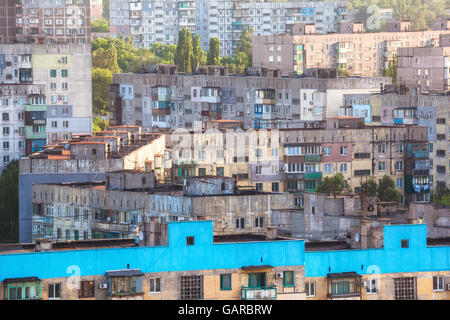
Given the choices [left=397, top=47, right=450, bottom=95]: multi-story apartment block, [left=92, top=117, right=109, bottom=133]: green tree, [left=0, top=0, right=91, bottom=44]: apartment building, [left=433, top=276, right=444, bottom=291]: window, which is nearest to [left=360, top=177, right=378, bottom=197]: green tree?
[left=433, top=276, right=444, bottom=291]: window

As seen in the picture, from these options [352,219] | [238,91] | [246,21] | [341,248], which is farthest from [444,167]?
[246,21]

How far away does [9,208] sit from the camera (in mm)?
38375

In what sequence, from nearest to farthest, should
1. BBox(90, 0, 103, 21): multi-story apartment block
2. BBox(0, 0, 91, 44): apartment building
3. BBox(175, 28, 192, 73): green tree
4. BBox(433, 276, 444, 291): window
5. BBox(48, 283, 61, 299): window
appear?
BBox(48, 283, 61, 299): window, BBox(433, 276, 444, 291): window, BBox(175, 28, 192, 73): green tree, BBox(0, 0, 91, 44): apartment building, BBox(90, 0, 103, 21): multi-story apartment block

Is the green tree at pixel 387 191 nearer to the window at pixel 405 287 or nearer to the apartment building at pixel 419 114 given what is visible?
the apartment building at pixel 419 114

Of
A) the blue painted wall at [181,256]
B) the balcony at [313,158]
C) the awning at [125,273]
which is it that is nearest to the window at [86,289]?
the blue painted wall at [181,256]

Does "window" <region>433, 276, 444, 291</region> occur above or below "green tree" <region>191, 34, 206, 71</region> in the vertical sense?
below

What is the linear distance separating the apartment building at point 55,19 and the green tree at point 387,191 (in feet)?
143

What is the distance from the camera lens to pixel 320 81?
51.9 metres

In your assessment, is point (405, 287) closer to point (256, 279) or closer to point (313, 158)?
point (256, 279)

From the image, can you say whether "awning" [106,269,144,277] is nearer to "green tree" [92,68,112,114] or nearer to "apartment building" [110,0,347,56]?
"green tree" [92,68,112,114]

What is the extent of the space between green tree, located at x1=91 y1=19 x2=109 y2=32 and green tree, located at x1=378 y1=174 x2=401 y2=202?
93.5 metres

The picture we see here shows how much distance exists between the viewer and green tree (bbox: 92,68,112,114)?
8100cm

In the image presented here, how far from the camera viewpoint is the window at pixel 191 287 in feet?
53.8

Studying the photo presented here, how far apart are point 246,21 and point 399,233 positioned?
97388mm
